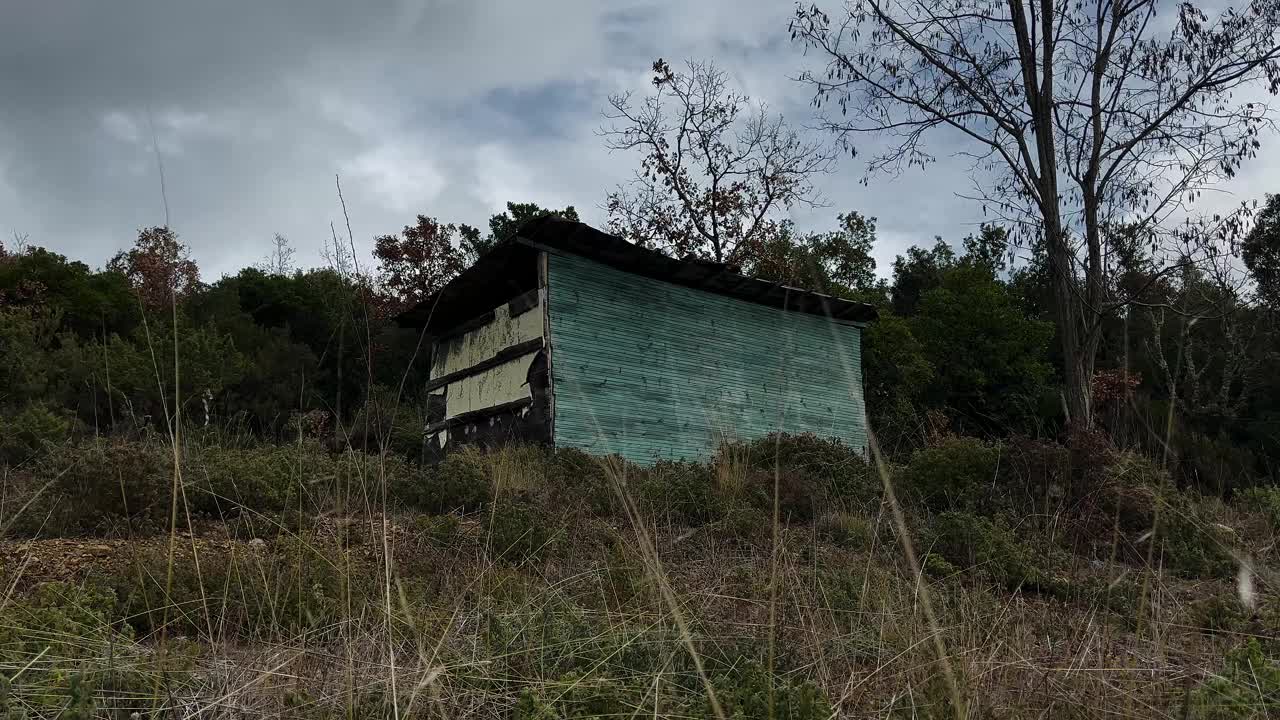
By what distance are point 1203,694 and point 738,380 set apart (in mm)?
10457

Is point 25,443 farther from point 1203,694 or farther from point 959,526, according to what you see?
point 1203,694

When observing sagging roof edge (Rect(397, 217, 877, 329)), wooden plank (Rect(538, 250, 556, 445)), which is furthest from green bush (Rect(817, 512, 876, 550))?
wooden plank (Rect(538, 250, 556, 445))

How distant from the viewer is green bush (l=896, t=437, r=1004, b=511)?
724 centimetres

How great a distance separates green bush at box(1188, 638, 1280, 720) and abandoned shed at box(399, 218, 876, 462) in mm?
7255

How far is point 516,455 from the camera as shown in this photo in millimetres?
8734

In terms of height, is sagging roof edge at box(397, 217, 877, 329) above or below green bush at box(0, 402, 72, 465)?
above

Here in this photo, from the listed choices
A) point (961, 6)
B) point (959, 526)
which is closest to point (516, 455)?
point (959, 526)

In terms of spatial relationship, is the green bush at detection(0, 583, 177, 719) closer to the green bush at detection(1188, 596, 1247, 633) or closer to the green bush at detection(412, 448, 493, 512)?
the green bush at detection(412, 448, 493, 512)

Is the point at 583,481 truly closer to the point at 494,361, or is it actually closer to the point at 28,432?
the point at 494,361

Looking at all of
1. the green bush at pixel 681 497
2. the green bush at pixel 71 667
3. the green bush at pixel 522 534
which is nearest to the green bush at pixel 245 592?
the green bush at pixel 71 667

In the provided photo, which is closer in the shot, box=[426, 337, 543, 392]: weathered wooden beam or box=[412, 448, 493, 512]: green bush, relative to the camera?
box=[412, 448, 493, 512]: green bush

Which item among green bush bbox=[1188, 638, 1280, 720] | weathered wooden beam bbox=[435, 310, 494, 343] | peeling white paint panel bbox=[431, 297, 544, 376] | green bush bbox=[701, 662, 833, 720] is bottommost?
green bush bbox=[1188, 638, 1280, 720]

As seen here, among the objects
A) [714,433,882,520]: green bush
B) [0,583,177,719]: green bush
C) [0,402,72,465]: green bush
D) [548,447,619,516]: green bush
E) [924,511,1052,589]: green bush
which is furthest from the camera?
[0,402,72,465]: green bush

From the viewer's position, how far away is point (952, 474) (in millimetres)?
7613
